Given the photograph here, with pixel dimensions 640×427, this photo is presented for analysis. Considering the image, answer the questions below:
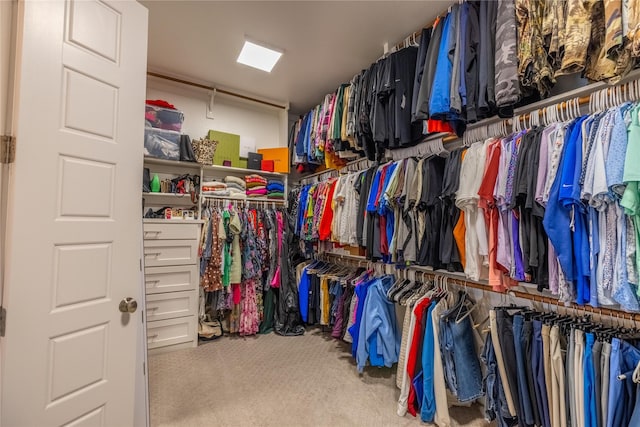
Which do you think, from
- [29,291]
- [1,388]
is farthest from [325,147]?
[1,388]

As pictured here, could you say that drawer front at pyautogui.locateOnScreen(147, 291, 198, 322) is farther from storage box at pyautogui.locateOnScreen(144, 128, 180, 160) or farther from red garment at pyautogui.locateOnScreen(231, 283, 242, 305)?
storage box at pyautogui.locateOnScreen(144, 128, 180, 160)

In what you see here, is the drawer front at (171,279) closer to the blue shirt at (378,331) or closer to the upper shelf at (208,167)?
the upper shelf at (208,167)

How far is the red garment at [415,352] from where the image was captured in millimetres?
1858

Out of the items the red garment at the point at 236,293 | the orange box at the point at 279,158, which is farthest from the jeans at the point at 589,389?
the orange box at the point at 279,158

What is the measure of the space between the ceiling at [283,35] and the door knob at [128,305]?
205 centimetres

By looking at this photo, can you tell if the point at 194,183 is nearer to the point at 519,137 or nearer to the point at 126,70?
the point at 126,70

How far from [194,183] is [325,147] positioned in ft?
4.81

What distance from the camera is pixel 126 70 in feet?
4.43

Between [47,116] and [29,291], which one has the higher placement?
[47,116]

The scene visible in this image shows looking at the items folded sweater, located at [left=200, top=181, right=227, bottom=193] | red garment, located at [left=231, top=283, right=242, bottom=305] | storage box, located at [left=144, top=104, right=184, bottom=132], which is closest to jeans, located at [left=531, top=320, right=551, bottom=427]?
red garment, located at [left=231, top=283, right=242, bottom=305]

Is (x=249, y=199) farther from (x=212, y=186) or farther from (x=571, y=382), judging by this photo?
(x=571, y=382)

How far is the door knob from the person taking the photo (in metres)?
1.30

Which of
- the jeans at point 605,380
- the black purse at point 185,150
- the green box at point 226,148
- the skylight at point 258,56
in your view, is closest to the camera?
the jeans at point 605,380

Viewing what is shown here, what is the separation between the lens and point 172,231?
9.29ft
